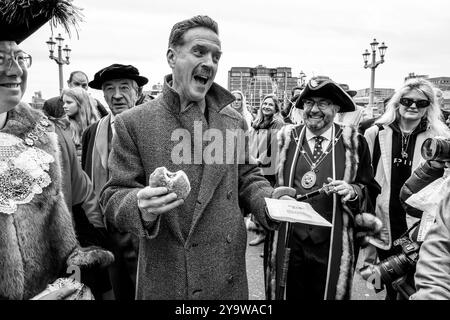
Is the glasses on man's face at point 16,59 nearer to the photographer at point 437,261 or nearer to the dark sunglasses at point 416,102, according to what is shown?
the photographer at point 437,261

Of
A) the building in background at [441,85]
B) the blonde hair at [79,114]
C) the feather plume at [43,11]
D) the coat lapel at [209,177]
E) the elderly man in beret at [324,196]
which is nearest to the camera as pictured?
the feather plume at [43,11]

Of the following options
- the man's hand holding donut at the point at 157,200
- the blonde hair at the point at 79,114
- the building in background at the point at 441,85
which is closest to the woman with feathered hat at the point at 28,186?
the man's hand holding donut at the point at 157,200

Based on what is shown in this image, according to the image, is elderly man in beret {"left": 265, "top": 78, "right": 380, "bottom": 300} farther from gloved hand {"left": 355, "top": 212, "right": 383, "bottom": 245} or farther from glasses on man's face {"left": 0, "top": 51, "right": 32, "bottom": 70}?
glasses on man's face {"left": 0, "top": 51, "right": 32, "bottom": 70}

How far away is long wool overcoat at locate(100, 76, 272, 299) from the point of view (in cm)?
166

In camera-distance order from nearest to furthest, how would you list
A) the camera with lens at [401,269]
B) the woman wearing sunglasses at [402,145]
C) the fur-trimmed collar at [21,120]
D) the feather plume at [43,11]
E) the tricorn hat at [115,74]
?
the feather plume at [43,11]
the fur-trimmed collar at [21,120]
the camera with lens at [401,269]
the tricorn hat at [115,74]
the woman wearing sunglasses at [402,145]

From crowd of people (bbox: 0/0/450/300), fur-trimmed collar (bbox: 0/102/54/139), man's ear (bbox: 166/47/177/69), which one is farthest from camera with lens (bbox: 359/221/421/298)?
fur-trimmed collar (bbox: 0/102/54/139)

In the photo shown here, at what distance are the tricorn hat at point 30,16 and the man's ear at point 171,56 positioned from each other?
437 mm

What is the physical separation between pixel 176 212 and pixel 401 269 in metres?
1.39

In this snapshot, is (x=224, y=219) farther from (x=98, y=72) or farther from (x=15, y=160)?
(x=98, y=72)

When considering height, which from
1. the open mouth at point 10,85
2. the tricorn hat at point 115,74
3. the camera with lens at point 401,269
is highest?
the tricorn hat at point 115,74

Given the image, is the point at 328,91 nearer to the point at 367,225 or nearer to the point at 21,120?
→ the point at 367,225

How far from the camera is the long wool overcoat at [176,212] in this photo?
1.66 metres

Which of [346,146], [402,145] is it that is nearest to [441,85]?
[402,145]
